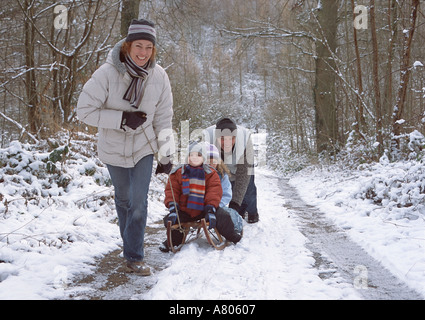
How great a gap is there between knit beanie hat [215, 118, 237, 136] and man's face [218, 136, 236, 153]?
0.07m

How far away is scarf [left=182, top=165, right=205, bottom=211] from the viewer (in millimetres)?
4316

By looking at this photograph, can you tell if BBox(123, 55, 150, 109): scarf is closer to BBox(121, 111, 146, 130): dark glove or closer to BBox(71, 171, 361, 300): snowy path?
BBox(121, 111, 146, 130): dark glove

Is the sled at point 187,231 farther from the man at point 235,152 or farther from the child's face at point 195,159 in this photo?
the man at point 235,152

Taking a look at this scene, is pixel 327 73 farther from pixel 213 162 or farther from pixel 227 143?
pixel 213 162

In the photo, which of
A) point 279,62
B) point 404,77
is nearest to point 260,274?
point 404,77

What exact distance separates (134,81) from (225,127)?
91.3 inches

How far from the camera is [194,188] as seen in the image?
4332 mm

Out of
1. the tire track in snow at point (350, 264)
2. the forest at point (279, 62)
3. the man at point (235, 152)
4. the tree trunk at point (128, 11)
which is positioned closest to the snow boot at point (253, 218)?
the man at point (235, 152)

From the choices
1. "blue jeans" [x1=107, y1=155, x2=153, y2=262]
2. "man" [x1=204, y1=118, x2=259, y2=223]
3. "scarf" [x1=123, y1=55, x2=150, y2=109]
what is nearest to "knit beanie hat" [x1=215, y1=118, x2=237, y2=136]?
"man" [x1=204, y1=118, x2=259, y2=223]

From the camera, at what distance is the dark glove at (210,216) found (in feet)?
13.3

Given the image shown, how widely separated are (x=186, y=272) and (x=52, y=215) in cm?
220

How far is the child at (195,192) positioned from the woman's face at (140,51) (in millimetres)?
1476

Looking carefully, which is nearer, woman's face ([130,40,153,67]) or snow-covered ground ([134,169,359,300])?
snow-covered ground ([134,169,359,300])
